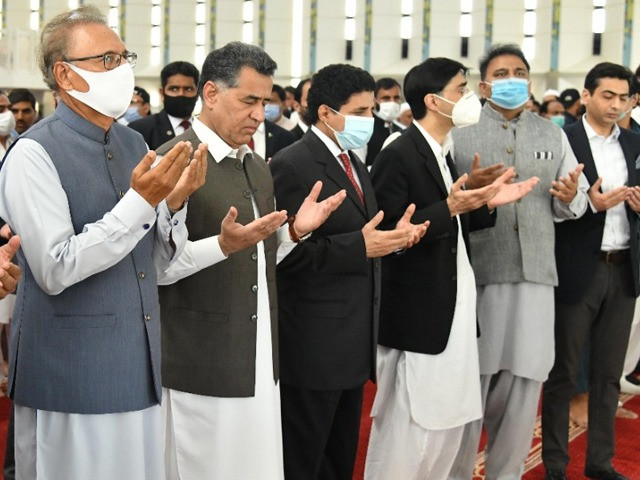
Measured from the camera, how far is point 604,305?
160 inches

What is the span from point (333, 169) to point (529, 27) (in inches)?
793

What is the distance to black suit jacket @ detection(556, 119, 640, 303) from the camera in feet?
13.1

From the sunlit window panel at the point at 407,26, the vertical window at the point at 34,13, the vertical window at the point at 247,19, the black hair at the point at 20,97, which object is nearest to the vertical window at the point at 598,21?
the sunlit window panel at the point at 407,26

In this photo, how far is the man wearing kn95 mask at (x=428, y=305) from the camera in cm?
339

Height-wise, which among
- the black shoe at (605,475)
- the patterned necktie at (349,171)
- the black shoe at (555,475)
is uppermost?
the patterned necktie at (349,171)

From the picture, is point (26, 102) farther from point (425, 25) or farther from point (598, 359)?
point (425, 25)

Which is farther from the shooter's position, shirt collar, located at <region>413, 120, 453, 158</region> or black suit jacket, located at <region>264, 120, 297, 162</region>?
black suit jacket, located at <region>264, 120, 297, 162</region>

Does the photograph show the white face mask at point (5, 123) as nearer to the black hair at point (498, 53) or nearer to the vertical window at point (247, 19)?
the black hair at point (498, 53)

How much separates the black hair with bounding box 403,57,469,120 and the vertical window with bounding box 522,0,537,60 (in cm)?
1932

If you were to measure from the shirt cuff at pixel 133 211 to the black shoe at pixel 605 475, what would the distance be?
107 inches

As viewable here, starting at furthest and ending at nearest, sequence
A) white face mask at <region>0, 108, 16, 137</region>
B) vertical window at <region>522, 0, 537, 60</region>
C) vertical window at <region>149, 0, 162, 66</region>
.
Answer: vertical window at <region>149, 0, 162, 66</region>
vertical window at <region>522, 0, 537, 60</region>
white face mask at <region>0, 108, 16, 137</region>

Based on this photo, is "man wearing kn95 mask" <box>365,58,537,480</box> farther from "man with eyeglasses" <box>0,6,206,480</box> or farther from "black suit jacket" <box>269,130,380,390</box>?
"man with eyeglasses" <box>0,6,206,480</box>

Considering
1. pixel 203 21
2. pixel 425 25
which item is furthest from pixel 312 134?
pixel 203 21

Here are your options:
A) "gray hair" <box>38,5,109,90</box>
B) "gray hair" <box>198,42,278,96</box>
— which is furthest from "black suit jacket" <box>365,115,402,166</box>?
"gray hair" <box>38,5,109,90</box>
